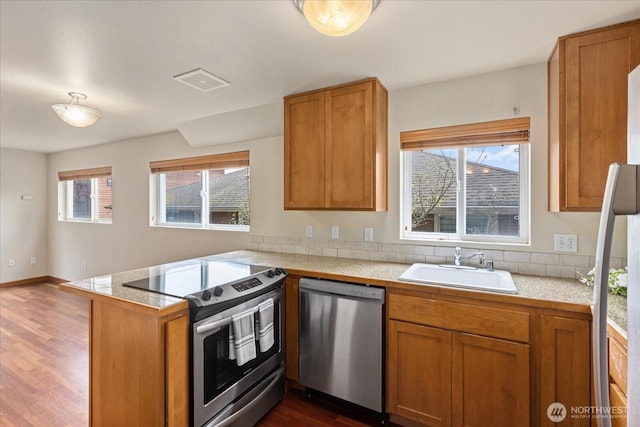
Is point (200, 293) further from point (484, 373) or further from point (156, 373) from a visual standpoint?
point (484, 373)

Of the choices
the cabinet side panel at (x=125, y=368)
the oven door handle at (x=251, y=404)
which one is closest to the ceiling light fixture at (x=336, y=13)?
the cabinet side panel at (x=125, y=368)

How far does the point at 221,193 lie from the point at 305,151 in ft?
5.04

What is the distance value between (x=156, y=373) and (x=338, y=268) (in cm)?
125

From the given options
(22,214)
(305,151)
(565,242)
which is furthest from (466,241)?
(22,214)

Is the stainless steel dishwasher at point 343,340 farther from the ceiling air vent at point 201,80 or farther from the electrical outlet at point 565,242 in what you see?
the ceiling air vent at point 201,80

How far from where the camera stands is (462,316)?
1.69 metres

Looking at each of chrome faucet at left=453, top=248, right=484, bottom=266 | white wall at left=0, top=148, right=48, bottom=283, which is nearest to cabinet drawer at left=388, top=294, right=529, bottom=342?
chrome faucet at left=453, top=248, right=484, bottom=266

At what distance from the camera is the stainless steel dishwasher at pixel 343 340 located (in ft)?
6.23

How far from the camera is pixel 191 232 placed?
3693 mm

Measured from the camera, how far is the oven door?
1562mm

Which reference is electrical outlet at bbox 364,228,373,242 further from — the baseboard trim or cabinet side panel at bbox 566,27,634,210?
the baseboard trim

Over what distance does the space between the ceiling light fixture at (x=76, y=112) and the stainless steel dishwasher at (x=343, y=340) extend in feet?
7.42

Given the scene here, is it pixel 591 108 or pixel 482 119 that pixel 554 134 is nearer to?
pixel 591 108

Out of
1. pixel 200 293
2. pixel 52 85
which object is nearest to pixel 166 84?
pixel 52 85
